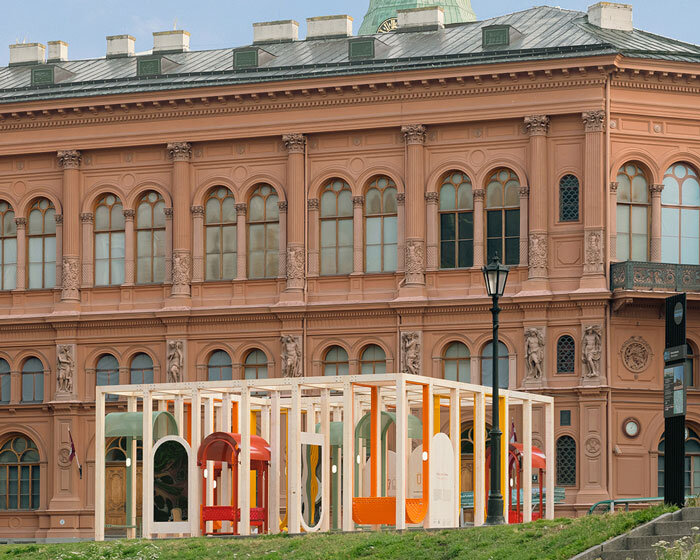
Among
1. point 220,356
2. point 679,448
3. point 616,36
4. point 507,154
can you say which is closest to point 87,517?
point 220,356

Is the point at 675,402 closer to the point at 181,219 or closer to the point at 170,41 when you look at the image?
the point at 181,219

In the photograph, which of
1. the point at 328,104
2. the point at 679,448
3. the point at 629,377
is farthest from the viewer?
the point at 328,104

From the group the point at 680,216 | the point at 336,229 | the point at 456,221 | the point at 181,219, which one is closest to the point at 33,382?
the point at 181,219

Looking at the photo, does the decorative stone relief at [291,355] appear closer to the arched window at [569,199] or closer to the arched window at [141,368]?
the arched window at [141,368]

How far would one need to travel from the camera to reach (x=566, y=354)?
2315 inches

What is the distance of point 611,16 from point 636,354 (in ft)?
41.1

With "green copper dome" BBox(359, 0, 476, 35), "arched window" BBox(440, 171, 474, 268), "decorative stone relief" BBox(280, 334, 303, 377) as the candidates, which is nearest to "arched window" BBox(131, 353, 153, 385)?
"decorative stone relief" BBox(280, 334, 303, 377)

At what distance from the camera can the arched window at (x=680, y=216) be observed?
5991 centimetres

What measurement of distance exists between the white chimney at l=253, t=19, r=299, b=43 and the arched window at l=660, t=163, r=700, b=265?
52.7 ft

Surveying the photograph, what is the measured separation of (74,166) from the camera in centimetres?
6569

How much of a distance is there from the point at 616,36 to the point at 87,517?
83.4ft

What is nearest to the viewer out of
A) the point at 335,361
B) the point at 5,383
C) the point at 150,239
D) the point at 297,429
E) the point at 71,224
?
the point at 297,429

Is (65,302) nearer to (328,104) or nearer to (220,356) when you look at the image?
(220,356)

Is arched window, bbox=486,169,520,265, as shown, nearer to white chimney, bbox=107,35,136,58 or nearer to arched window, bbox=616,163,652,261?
arched window, bbox=616,163,652,261
